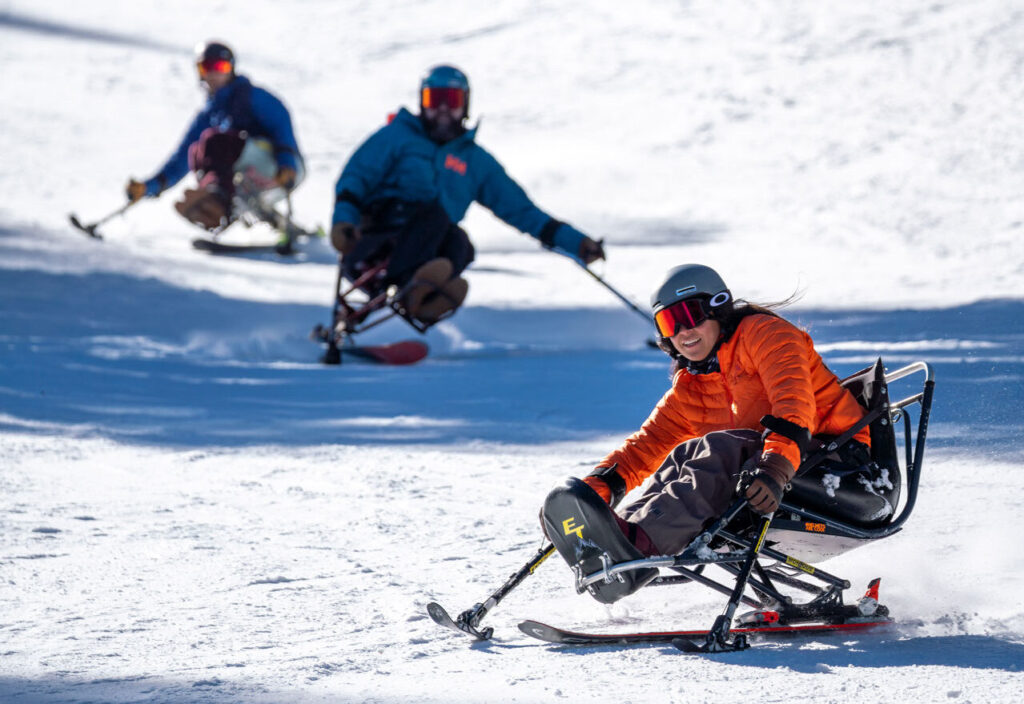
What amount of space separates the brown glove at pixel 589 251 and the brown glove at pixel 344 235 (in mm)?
1360

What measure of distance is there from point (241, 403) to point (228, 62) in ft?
17.0

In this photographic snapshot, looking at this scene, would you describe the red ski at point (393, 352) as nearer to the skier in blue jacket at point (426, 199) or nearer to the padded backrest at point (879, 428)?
the skier in blue jacket at point (426, 199)

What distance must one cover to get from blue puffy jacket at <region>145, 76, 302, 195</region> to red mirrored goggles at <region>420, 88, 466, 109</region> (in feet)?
11.9

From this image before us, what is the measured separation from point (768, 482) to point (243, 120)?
360 inches

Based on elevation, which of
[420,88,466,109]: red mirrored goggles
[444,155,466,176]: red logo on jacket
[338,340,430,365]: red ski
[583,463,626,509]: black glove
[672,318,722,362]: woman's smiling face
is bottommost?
[583,463,626,509]: black glove

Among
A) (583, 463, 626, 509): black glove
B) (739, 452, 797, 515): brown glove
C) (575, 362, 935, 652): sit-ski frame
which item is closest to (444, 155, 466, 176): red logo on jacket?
(583, 463, 626, 509): black glove

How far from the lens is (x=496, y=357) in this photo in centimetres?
864

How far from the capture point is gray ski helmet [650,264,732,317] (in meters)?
3.52

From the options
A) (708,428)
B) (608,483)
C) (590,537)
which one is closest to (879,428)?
(708,428)

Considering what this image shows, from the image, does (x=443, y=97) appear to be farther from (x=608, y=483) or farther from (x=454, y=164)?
(x=608, y=483)

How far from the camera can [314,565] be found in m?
4.04

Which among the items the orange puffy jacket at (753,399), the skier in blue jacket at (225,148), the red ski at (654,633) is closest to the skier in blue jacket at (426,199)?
the skier in blue jacket at (225,148)

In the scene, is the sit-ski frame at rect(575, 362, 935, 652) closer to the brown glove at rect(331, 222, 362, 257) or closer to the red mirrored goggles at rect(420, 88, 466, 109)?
the brown glove at rect(331, 222, 362, 257)

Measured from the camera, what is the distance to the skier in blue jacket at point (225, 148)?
11.1m
